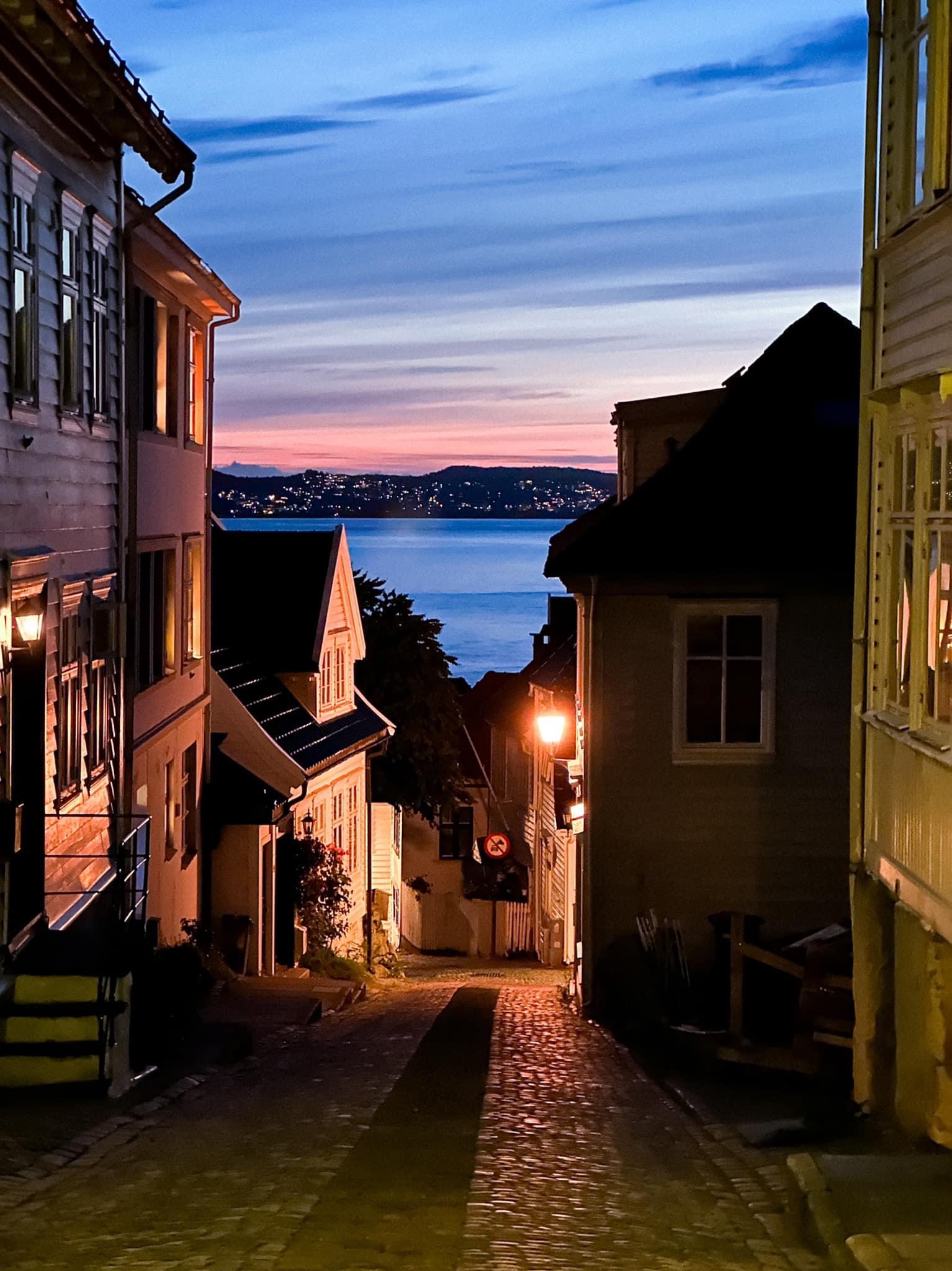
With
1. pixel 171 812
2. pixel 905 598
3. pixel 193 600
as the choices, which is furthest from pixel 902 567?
pixel 193 600

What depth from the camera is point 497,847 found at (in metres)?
43.0

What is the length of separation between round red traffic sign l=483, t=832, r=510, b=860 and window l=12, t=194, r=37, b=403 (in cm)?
3043

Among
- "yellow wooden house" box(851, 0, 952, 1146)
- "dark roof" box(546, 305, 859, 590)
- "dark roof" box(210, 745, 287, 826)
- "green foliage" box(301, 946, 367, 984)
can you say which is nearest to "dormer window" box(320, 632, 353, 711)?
"green foliage" box(301, 946, 367, 984)

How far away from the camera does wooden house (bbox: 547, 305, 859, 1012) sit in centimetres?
1889

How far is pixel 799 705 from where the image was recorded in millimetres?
18953

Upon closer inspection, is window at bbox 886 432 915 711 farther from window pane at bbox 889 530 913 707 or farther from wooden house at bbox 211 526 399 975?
wooden house at bbox 211 526 399 975

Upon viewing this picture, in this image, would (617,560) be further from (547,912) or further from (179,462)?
(547,912)

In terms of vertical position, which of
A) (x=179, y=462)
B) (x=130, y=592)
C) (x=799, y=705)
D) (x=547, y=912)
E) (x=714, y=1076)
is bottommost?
(x=547, y=912)

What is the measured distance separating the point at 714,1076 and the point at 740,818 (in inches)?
180

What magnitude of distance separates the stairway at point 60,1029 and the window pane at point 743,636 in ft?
27.7

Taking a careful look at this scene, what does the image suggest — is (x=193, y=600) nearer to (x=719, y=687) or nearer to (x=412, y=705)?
(x=719, y=687)

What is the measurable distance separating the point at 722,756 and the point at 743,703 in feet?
2.06

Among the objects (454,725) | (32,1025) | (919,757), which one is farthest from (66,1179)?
(454,725)

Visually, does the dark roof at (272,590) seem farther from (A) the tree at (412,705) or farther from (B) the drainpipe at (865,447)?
(B) the drainpipe at (865,447)
